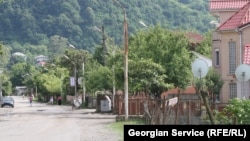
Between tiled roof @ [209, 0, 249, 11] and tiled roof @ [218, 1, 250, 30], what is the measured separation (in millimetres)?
2861

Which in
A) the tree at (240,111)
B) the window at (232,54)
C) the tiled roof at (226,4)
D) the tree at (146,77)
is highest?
the tiled roof at (226,4)

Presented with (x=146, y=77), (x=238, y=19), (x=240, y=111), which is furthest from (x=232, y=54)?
(x=240, y=111)

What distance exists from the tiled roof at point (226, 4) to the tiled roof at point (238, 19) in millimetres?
2861

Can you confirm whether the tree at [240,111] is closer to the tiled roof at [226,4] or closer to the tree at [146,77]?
the tree at [146,77]

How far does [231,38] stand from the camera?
45.2m

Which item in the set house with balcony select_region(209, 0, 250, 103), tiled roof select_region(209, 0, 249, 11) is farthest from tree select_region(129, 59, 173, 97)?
tiled roof select_region(209, 0, 249, 11)

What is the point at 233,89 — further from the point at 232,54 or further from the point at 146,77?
the point at 146,77

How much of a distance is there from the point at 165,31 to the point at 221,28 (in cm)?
395

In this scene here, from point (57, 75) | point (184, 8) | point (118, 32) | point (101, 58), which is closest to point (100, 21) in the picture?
point (118, 32)

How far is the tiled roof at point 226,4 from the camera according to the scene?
49.3m

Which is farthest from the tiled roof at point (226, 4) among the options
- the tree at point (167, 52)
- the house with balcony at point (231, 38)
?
the tree at point (167, 52)

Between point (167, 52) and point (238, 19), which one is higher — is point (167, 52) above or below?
below

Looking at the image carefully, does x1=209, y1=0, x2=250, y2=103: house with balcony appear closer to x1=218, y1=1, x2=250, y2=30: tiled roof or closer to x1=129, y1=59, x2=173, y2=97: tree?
x1=218, y1=1, x2=250, y2=30: tiled roof

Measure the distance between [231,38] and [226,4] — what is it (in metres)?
5.43
